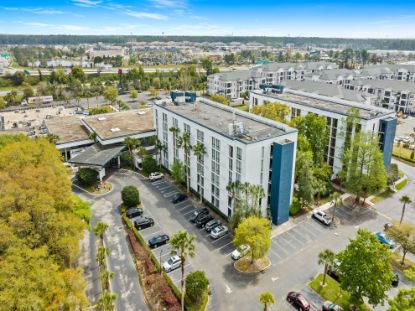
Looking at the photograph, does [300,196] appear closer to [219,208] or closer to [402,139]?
[219,208]

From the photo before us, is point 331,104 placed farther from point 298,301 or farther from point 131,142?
point 298,301

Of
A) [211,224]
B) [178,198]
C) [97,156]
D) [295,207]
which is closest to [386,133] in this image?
[295,207]

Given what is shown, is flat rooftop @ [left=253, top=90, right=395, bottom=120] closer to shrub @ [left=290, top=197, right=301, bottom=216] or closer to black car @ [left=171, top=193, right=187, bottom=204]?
shrub @ [left=290, top=197, right=301, bottom=216]

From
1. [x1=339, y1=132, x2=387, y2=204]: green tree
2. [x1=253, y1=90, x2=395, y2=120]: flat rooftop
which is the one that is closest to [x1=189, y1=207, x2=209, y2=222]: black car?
[x1=339, y1=132, x2=387, y2=204]: green tree

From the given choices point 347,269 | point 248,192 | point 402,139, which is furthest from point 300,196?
point 402,139

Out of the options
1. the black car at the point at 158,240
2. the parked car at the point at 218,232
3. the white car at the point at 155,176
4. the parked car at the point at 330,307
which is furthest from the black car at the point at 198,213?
the parked car at the point at 330,307
